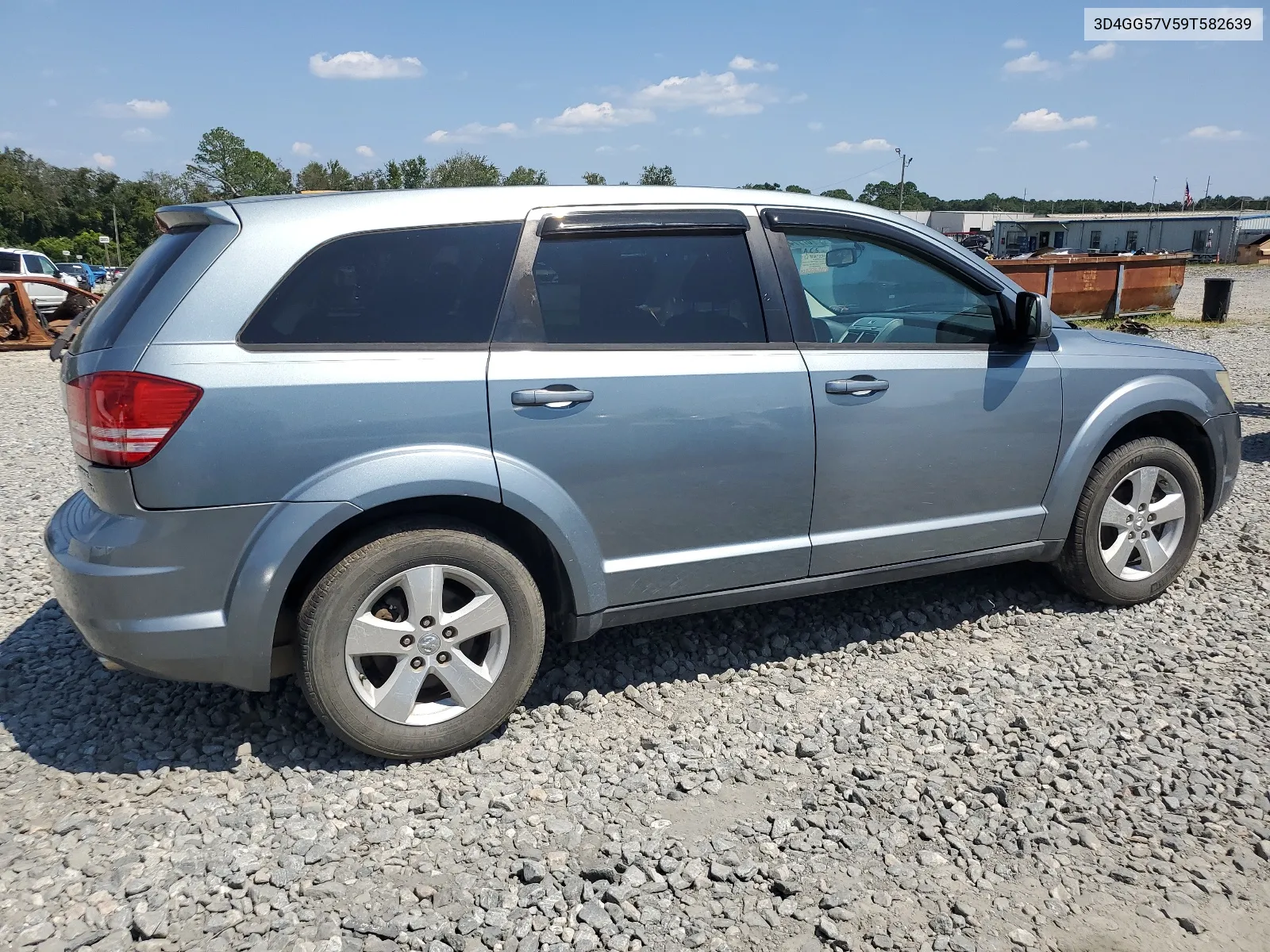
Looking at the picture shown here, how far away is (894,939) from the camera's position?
7.99ft

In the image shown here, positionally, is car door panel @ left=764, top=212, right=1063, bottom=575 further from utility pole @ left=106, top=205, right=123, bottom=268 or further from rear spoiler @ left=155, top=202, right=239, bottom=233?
utility pole @ left=106, top=205, right=123, bottom=268

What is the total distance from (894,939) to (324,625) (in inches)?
75.2

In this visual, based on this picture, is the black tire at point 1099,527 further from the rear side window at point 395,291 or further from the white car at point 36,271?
the white car at point 36,271

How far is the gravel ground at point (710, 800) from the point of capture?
251 cm

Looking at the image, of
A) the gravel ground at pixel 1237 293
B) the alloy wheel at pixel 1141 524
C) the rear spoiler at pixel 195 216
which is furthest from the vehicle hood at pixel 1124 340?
the gravel ground at pixel 1237 293

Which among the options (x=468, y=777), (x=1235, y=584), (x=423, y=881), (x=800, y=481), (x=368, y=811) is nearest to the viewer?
(x=423, y=881)

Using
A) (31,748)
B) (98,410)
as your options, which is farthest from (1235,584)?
(31,748)

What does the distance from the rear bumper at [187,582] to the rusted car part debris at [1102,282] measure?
56.0 ft

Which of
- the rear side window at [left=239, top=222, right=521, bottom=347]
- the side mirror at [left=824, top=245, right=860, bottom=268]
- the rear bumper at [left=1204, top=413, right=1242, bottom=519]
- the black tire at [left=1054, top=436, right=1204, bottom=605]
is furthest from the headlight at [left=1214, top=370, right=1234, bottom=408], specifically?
the rear side window at [left=239, top=222, right=521, bottom=347]

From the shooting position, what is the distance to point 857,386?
3.64 meters

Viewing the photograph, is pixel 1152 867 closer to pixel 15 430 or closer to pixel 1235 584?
pixel 1235 584

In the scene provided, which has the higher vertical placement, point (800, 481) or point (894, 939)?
point (800, 481)

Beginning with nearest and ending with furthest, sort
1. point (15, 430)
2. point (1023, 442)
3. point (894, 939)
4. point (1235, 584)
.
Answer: point (894, 939), point (1023, 442), point (1235, 584), point (15, 430)

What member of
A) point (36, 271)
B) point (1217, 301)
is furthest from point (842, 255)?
point (36, 271)
